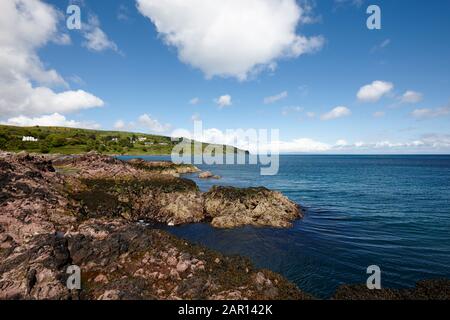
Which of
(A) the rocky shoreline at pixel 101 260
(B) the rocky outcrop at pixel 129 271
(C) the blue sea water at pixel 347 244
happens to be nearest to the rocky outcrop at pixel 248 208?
(C) the blue sea water at pixel 347 244

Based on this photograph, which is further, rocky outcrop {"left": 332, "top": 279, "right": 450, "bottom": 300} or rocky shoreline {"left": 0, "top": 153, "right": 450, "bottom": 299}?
rocky outcrop {"left": 332, "top": 279, "right": 450, "bottom": 300}

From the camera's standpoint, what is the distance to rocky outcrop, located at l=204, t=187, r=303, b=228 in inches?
1400

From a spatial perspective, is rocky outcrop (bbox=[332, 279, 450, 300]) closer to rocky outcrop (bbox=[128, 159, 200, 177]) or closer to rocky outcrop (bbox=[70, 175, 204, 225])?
rocky outcrop (bbox=[70, 175, 204, 225])

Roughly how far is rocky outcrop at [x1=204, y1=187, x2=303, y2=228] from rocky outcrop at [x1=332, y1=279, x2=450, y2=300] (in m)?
16.8

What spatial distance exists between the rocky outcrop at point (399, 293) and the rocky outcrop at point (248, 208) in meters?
16.8

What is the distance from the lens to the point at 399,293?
1725cm

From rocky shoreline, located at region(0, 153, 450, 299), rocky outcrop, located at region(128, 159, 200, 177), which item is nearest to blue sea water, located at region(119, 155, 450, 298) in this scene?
rocky shoreline, located at region(0, 153, 450, 299)

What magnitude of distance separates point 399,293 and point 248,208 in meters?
23.7

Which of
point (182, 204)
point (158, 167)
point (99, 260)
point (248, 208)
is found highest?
point (158, 167)

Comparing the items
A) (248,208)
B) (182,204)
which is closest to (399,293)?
(248,208)

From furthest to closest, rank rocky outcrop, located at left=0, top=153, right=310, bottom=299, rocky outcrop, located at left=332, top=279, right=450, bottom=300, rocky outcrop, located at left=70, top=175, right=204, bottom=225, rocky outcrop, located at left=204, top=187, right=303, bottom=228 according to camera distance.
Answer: rocky outcrop, located at left=204, top=187, right=303, bottom=228
rocky outcrop, located at left=70, top=175, right=204, bottom=225
rocky outcrop, located at left=332, top=279, right=450, bottom=300
rocky outcrop, located at left=0, top=153, right=310, bottom=299

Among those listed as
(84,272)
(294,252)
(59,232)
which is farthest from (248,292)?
(59,232)

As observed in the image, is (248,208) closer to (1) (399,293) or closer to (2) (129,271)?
(1) (399,293)

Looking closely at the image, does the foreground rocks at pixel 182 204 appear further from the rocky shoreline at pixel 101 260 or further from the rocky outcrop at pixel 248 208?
the rocky shoreline at pixel 101 260
